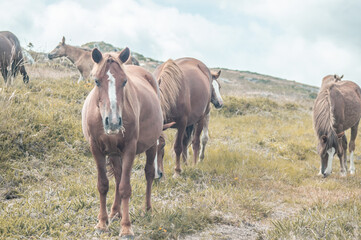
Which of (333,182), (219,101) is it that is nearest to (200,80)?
(219,101)

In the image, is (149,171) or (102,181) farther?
(149,171)

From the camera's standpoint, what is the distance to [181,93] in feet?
18.0

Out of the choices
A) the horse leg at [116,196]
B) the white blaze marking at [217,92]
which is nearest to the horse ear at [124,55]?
the horse leg at [116,196]

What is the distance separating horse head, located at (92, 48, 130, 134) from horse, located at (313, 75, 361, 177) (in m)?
5.30

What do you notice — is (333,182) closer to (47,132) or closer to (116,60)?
(116,60)

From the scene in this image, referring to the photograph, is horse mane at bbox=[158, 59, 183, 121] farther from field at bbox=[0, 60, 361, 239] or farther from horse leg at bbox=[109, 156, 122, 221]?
horse leg at bbox=[109, 156, 122, 221]

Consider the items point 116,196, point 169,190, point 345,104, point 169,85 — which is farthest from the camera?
point 345,104

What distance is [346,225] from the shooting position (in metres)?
3.39

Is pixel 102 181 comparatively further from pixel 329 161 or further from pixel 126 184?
pixel 329 161

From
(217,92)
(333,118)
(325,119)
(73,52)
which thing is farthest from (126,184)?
(73,52)

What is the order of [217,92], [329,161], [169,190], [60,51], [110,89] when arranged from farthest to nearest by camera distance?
[60,51] → [217,92] → [329,161] → [169,190] → [110,89]

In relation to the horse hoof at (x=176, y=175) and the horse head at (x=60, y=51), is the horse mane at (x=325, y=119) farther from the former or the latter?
the horse head at (x=60, y=51)

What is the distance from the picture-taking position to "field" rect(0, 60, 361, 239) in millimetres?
3342

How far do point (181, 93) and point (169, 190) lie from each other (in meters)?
1.70
